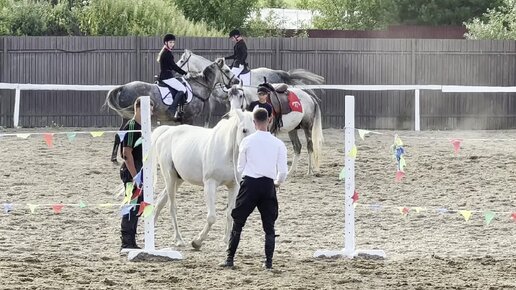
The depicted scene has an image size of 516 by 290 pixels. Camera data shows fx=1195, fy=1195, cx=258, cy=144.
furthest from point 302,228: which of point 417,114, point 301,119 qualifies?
point 417,114

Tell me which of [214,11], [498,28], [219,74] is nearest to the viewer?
[219,74]

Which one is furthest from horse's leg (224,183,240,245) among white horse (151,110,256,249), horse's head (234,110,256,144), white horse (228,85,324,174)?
white horse (228,85,324,174)

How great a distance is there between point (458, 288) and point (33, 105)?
855 inches

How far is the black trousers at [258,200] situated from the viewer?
12.3 metres

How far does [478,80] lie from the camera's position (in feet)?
107

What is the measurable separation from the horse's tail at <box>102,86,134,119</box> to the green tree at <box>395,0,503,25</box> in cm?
3370

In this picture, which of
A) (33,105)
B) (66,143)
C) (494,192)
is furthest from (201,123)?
(494,192)

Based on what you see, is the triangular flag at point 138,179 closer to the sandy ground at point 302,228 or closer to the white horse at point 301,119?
the sandy ground at point 302,228

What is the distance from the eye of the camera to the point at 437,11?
183 ft

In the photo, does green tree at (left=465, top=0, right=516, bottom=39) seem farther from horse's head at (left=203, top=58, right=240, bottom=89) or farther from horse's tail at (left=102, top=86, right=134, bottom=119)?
horse's tail at (left=102, top=86, right=134, bottom=119)

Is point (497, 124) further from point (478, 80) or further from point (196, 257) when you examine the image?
point (196, 257)

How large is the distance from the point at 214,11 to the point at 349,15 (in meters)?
15.9

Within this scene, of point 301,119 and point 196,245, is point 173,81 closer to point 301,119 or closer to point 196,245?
point 301,119

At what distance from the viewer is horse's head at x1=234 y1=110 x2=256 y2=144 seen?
13.3 meters
